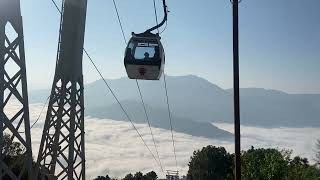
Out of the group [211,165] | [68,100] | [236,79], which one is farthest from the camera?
[211,165]

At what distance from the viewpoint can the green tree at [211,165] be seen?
11375 centimetres

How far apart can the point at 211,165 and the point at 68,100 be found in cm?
9591

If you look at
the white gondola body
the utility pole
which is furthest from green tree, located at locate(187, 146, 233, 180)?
the utility pole

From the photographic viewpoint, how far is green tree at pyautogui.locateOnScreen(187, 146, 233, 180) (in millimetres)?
113750

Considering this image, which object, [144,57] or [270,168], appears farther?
[270,168]

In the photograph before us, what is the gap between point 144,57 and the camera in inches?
923

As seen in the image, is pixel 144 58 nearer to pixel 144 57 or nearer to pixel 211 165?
pixel 144 57

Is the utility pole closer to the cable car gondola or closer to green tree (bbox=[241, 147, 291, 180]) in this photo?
the cable car gondola

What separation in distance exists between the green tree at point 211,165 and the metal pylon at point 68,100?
93.9 metres

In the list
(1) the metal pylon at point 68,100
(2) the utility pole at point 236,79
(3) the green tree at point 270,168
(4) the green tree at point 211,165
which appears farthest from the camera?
(4) the green tree at point 211,165

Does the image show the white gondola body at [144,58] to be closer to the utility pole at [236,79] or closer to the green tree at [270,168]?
the utility pole at [236,79]

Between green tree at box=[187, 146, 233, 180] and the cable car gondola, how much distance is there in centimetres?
9256

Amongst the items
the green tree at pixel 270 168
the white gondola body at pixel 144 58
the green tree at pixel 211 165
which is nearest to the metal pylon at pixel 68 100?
the white gondola body at pixel 144 58

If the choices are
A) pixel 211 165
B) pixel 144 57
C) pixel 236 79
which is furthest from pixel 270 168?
pixel 211 165
